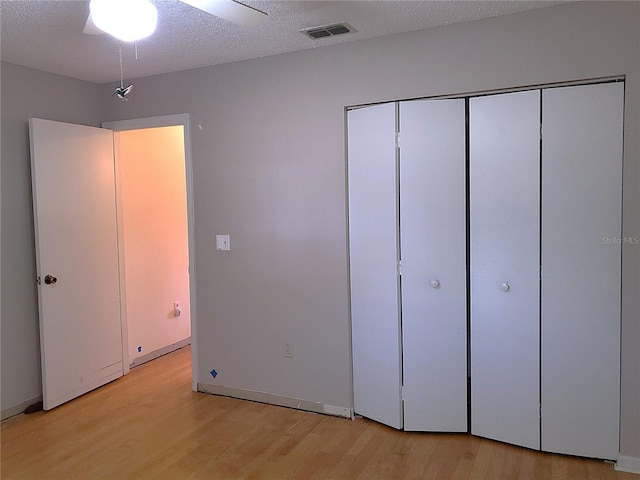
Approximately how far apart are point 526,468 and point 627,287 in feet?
3.60

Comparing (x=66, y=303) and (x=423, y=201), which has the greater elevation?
(x=423, y=201)

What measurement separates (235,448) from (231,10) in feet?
7.88

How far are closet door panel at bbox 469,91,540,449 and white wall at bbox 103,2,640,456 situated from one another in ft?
0.74

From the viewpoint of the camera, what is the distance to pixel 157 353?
4.95 meters

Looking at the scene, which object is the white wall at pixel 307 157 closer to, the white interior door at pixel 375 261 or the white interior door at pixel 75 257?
the white interior door at pixel 375 261

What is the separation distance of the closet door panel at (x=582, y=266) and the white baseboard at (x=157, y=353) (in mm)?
3389

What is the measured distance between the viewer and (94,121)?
4348 mm

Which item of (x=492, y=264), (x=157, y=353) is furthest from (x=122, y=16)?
(x=157, y=353)

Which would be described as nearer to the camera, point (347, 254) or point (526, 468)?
point (526, 468)

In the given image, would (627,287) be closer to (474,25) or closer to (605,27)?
(605,27)

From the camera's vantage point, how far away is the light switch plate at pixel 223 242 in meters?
3.90

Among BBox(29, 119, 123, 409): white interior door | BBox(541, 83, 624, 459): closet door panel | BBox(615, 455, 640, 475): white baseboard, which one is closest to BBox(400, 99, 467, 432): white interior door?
BBox(541, 83, 624, 459): closet door panel

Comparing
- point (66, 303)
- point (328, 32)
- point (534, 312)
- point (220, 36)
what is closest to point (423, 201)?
point (534, 312)

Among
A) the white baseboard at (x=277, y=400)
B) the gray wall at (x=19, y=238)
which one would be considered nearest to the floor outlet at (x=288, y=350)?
the white baseboard at (x=277, y=400)
